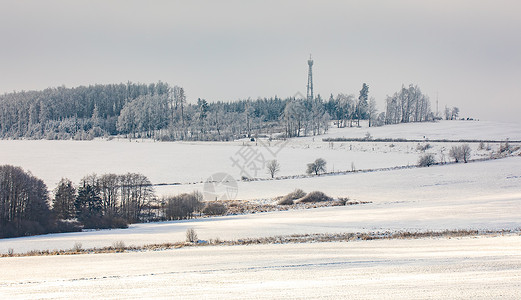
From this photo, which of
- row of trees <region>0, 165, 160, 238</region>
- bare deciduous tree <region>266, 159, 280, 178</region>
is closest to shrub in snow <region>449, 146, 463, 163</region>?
bare deciduous tree <region>266, 159, 280, 178</region>

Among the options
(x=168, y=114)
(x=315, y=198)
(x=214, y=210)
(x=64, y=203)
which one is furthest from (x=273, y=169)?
(x=168, y=114)

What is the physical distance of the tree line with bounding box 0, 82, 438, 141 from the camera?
124 m

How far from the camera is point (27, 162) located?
73688 mm

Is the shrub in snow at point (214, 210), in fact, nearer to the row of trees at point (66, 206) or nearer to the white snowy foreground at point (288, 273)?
the row of trees at point (66, 206)

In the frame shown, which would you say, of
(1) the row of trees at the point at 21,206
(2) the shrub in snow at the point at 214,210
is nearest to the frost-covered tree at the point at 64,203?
(1) the row of trees at the point at 21,206

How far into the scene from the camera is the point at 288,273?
13.0 m

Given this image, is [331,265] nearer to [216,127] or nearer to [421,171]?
[421,171]

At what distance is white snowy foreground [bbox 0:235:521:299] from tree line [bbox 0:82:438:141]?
9436cm

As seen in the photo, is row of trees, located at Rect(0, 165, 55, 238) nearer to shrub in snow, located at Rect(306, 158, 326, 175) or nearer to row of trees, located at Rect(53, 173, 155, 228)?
row of trees, located at Rect(53, 173, 155, 228)

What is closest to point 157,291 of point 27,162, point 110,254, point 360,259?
point 360,259

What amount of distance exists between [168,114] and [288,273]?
130638 mm

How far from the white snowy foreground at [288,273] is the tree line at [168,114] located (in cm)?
9436

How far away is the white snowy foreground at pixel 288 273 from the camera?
10.4 metres

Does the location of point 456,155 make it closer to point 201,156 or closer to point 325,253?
point 201,156
